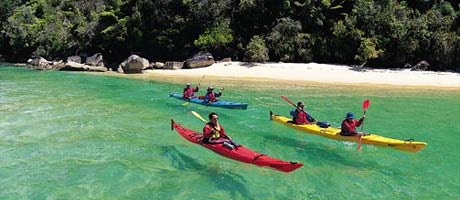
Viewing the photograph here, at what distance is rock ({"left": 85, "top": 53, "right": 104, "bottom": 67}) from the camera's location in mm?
42312

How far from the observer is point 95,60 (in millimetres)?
42562

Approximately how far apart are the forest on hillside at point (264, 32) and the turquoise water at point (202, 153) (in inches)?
421

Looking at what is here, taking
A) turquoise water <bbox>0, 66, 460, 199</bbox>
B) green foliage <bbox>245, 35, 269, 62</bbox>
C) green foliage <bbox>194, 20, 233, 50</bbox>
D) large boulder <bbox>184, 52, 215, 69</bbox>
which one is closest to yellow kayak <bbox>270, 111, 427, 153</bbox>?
turquoise water <bbox>0, 66, 460, 199</bbox>

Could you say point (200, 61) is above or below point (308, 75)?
above

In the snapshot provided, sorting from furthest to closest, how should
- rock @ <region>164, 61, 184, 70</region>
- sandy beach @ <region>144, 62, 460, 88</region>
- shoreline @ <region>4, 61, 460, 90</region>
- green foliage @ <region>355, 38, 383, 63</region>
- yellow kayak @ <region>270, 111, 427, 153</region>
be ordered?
rock @ <region>164, 61, 184, 70</region> < green foliage @ <region>355, 38, 383, 63</region> < sandy beach @ <region>144, 62, 460, 88</region> < shoreline @ <region>4, 61, 460, 90</region> < yellow kayak @ <region>270, 111, 427, 153</region>

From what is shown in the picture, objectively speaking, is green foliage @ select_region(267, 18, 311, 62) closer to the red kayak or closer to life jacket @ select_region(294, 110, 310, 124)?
life jacket @ select_region(294, 110, 310, 124)

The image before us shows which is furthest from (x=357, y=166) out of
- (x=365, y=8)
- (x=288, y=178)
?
(x=365, y=8)

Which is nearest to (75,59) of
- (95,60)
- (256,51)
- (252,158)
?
(95,60)

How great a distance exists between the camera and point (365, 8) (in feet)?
114

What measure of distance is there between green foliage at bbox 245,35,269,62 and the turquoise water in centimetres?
1366

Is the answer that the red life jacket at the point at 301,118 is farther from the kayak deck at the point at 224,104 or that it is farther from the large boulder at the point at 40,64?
the large boulder at the point at 40,64

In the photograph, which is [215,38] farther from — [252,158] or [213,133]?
[252,158]

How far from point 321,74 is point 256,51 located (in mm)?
6863

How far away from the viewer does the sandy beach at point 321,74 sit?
95.3 feet
